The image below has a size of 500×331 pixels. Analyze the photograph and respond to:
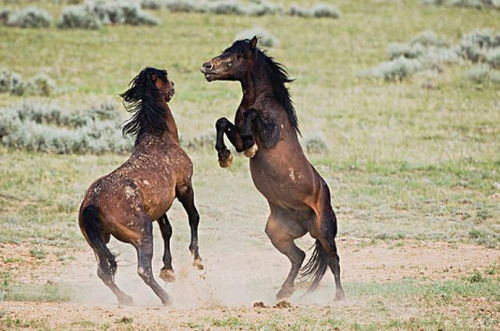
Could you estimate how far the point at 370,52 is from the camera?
1068 inches

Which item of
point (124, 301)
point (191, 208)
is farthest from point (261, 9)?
point (124, 301)

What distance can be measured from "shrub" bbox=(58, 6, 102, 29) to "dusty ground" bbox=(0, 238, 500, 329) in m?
17.5

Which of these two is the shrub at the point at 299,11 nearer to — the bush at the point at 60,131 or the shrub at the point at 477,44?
the shrub at the point at 477,44

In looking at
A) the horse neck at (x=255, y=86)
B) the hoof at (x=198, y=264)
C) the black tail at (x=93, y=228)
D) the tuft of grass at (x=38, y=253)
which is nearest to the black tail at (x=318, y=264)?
the hoof at (x=198, y=264)

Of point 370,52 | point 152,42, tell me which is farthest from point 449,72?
point 152,42

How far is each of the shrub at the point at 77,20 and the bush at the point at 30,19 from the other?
0.46 m

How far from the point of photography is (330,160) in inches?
675

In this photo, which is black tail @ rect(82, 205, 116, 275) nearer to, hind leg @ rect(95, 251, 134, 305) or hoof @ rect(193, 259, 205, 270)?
A: hind leg @ rect(95, 251, 134, 305)

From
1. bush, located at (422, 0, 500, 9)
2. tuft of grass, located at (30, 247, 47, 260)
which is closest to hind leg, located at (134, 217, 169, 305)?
tuft of grass, located at (30, 247, 47, 260)

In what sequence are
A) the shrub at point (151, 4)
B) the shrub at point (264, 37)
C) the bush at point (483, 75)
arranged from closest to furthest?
the bush at point (483, 75) → the shrub at point (264, 37) → the shrub at point (151, 4)

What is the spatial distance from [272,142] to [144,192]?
1.37 meters

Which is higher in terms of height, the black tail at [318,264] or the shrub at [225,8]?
the shrub at [225,8]

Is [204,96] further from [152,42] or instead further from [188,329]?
[188,329]

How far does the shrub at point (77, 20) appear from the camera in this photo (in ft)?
96.4
